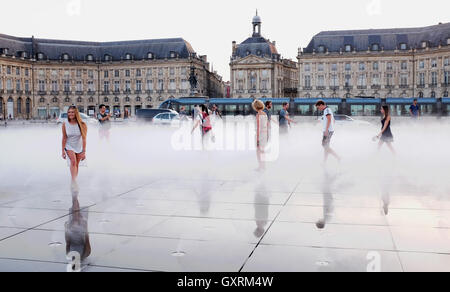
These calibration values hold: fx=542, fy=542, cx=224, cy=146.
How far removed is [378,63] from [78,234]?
304 ft

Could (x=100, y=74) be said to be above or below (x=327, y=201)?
above

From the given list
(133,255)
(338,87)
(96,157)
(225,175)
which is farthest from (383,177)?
(338,87)

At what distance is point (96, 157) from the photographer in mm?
16531

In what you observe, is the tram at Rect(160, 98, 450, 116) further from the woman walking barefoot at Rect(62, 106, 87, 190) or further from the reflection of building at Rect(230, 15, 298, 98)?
the reflection of building at Rect(230, 15, 298, 98)

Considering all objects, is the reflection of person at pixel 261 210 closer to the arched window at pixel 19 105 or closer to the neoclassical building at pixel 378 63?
the neoclassical building at pixel 378 63

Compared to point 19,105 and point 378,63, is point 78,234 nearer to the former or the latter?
point 378,63

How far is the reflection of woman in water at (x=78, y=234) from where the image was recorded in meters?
5.75

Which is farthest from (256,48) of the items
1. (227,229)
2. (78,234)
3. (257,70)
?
(78,234)

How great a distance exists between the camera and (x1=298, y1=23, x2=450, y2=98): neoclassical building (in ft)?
288

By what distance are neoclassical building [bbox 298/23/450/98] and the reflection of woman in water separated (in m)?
82.7

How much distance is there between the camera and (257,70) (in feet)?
338

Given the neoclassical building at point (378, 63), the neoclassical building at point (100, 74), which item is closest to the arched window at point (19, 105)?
the neoclassical building at point (100, 74)

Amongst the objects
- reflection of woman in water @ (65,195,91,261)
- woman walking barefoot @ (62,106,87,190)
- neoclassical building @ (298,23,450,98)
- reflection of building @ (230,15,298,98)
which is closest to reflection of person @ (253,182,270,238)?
reflection of woman in water @ (65,195,91,261)

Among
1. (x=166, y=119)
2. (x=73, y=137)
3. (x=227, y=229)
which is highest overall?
(x=166, y=119)
